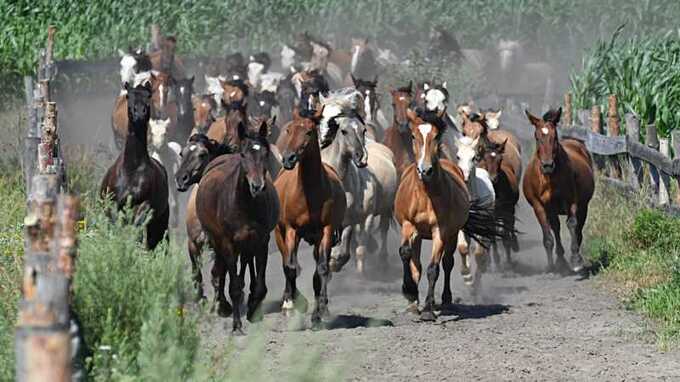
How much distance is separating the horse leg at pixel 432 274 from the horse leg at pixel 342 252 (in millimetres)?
2649

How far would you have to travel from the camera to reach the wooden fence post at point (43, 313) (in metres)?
5.29

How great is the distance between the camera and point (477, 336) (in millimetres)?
13461


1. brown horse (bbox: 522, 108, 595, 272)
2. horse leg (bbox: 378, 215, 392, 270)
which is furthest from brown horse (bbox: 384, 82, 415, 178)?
brown horse (bbox: 522, 108, 595, 272)

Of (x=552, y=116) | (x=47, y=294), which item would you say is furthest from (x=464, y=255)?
(x=47, y=294)

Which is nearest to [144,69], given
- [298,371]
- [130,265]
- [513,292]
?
[513,292]

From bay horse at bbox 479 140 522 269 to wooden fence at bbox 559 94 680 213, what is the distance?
63.2 inches

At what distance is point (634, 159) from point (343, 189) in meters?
5.75

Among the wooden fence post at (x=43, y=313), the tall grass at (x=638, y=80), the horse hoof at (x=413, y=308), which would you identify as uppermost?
the tall grass at (x=638, y=80)

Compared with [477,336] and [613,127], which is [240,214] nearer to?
[477,336]

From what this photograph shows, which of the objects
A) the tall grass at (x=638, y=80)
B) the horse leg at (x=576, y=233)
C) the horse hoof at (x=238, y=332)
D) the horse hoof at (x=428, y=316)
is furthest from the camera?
the tall grass at (x=638, y=80)

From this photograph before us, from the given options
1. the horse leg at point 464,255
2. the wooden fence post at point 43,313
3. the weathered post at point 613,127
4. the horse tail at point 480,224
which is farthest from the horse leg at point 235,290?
the weathered post at point 613,127

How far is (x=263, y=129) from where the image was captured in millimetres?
13984

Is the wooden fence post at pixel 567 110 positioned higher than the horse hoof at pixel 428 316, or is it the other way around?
the wooden fence post at pixel 567 110

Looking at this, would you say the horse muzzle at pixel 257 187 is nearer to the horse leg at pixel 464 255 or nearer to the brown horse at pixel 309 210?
the brown horse at pixel 309 210
